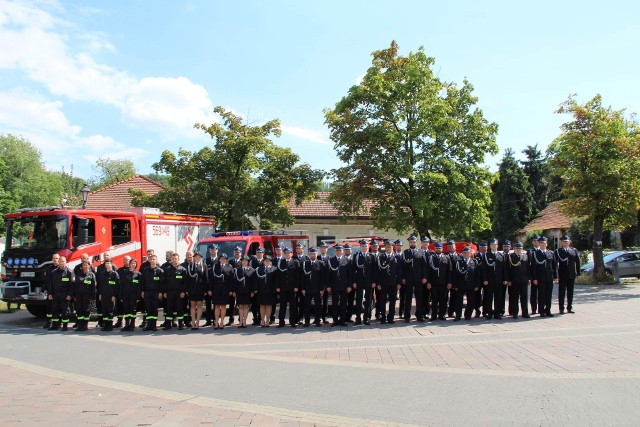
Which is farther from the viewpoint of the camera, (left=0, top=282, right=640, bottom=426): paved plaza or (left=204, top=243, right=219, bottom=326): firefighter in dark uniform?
(left=204, top=243, right=219, bottom=326): firefighter in dark uniform

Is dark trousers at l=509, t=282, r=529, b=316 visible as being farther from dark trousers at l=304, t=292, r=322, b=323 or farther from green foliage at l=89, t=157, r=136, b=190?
green foliage at l=89, t=157, r=136, b=190

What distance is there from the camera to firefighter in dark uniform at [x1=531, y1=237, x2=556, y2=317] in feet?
40.8

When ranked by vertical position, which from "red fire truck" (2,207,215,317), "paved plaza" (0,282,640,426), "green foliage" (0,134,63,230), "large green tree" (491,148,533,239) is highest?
"green foliage" (0,134,63,230)

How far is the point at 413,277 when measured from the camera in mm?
12352

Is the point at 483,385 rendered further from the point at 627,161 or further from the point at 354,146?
the point at 627,161

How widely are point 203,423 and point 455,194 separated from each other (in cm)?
1364

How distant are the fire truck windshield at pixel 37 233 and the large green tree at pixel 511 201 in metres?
37.7

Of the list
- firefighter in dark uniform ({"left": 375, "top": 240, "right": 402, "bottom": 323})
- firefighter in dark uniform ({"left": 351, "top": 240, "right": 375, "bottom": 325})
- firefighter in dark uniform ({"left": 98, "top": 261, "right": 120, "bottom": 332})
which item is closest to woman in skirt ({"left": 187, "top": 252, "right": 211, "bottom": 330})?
firefighter in dark uniform ({"left": 98, "top": 261, "right": 120, "bottom": 332})

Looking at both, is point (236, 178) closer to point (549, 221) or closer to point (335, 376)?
point (335, 376)

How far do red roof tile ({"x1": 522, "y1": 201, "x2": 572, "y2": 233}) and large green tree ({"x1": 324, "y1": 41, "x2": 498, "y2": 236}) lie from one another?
74.6ft

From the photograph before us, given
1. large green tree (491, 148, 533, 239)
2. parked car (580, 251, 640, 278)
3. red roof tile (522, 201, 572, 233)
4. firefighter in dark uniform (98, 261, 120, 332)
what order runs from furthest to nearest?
large green tree (491, 148, 533, 239) < red roof tile (522, 201, 572, 233) < parked car (580, 251, 640, 278) < firefighter in dark uniform (98, 261, 120, 332)

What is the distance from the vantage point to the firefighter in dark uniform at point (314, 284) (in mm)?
12250

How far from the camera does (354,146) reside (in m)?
18.6

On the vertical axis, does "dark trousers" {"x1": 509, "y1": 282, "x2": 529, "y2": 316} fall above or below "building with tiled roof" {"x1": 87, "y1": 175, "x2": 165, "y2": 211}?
below
